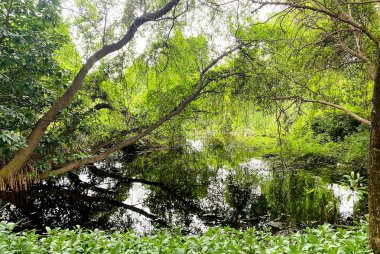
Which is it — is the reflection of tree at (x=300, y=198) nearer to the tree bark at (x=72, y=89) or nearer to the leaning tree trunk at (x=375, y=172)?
the leaning tree trunk at (x=375, y=172)

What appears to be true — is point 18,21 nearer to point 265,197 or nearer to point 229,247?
point 229,247

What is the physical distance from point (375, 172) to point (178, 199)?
7.37m

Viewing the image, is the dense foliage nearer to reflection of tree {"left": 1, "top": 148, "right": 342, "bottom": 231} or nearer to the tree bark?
reflection of tree {"left": 1, "top": 148, "right": 342, "bottom": 231}

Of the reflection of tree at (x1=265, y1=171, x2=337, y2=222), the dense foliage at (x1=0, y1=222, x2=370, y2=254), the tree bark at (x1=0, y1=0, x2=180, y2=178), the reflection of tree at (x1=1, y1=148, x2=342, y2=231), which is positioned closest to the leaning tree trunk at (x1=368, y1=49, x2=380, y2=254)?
the dense foliage at (x1=0, y1=222, x2=370, y2=254)

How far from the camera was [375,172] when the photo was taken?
248cm

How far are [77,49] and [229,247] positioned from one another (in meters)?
7.92

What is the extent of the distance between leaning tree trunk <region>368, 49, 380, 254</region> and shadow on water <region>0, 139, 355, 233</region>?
9.26 feet

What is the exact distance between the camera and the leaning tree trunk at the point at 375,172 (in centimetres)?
244

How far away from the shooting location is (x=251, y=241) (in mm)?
3615

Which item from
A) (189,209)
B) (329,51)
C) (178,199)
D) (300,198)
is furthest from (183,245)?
(329,51)

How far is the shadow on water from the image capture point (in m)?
7.12

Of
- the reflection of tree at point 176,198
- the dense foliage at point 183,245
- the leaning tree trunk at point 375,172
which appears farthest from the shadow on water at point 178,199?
the leaning tree trunk at point 375,172

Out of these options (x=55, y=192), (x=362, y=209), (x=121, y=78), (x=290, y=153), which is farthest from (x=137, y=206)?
(x=290, y=153)

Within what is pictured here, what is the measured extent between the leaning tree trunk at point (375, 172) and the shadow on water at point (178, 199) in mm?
2822
